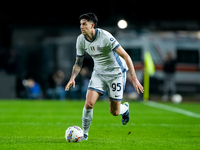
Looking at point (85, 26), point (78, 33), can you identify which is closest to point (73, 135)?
point (85, 26)

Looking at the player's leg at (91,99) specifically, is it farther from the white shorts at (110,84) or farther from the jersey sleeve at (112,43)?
the jersey sleeve at (112,43)

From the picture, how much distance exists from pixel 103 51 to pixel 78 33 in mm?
17458

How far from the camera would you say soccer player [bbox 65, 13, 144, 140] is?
747 cm

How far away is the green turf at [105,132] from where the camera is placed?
7141mm

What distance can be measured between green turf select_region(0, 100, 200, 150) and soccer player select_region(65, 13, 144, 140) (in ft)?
2.07

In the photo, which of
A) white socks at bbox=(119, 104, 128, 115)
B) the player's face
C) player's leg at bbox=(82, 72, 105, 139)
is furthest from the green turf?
the player's face

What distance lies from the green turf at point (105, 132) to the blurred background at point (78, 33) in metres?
9.14

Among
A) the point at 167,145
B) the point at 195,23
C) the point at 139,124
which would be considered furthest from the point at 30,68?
the point at 167,145

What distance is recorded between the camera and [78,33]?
2498cm

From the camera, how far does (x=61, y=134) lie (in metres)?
8.48

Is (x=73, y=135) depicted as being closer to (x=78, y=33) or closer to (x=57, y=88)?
(x=57, y=88)

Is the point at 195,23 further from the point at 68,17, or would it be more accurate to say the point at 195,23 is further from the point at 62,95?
the point at 62,95

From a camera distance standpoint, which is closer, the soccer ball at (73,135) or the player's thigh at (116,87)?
the soccer ball at (73,135)

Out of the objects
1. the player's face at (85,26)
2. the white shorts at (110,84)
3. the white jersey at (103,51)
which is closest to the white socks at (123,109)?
the white shorts at (110,84)
